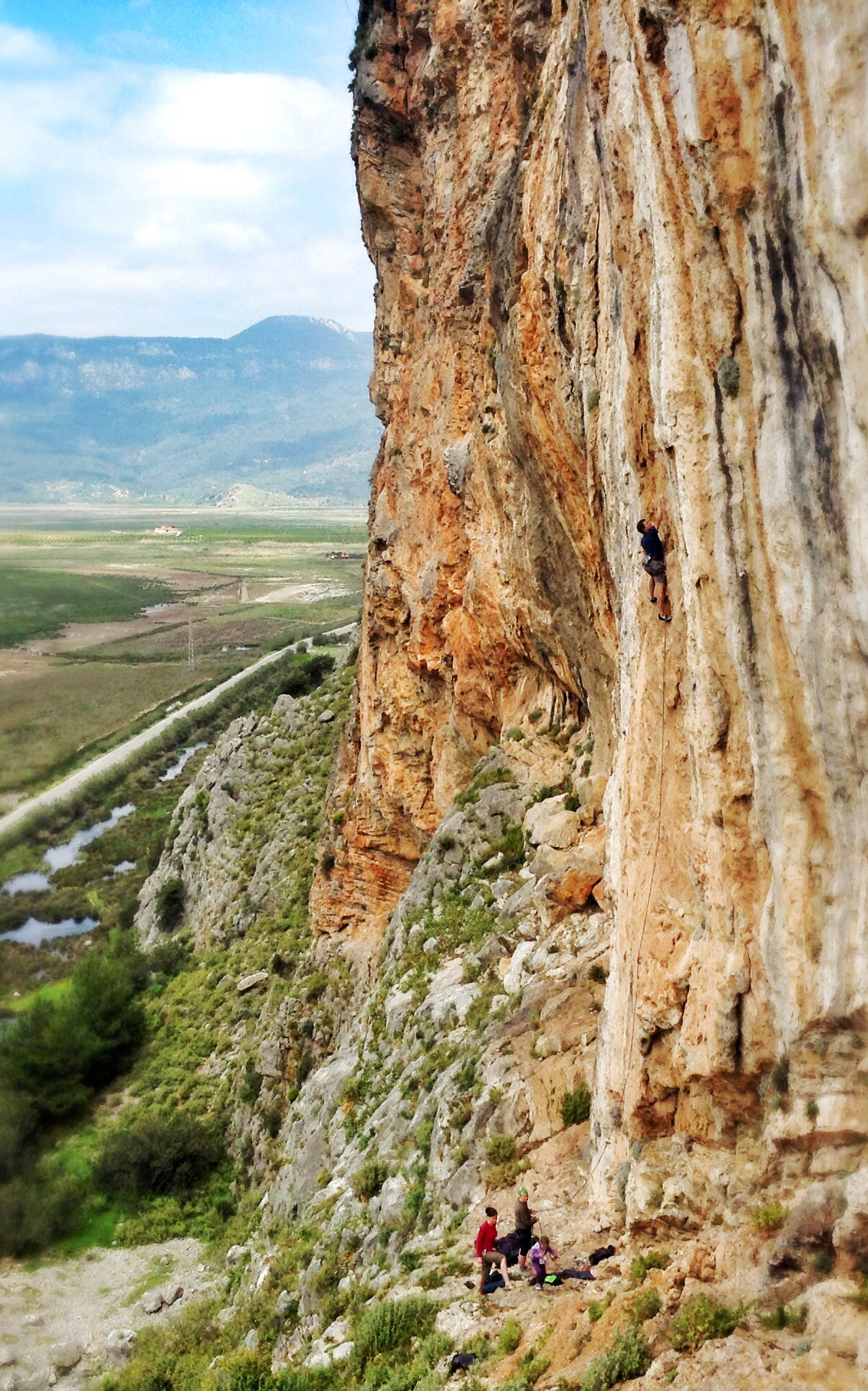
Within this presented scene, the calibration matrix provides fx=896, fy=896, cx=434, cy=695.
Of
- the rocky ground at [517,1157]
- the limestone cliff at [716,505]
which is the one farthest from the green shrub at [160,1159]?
the limestone cliff at [716,505]

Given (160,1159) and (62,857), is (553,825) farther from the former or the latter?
(62,857)

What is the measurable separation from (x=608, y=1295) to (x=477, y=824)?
1184 cm

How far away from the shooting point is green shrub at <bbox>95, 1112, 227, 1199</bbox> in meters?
25.2

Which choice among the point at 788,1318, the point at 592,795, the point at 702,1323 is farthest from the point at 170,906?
the point at 788,1318

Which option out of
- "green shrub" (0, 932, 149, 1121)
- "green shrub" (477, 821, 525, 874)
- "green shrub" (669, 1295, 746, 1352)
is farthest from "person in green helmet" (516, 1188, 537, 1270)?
"green shrub" (0, 932, 149, 1121)

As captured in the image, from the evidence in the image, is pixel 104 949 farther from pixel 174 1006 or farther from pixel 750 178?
pixel 750 178

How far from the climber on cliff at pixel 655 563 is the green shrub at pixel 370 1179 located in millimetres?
10349

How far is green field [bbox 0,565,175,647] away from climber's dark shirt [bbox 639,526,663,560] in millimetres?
63591

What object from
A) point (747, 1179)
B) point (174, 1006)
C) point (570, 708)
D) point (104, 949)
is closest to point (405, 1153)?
point (747, 1179)

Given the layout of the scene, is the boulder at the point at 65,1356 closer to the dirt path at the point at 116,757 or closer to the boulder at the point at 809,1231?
the boulder at the point at 809,1231

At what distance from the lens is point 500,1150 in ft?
38.4

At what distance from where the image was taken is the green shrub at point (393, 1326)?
389 inches

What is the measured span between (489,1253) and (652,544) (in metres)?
7.82

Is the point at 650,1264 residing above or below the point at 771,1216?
below
